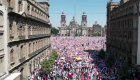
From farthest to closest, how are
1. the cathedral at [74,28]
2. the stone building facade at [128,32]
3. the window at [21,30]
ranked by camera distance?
Answer: the cathedral at [74,28] → the stone building facade at [128,32] → the window at [21,30]

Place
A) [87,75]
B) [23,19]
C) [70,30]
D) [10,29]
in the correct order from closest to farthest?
[10,29] < [23,19] < [87,75] < [70,30]

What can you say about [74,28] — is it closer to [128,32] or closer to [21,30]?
[128,32]

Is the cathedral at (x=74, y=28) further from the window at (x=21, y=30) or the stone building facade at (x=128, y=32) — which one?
the window at (x=21, y=30)

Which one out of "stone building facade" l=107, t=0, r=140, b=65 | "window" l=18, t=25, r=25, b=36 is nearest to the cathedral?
"stone building facade" l=107, t=0, r=140, b=65

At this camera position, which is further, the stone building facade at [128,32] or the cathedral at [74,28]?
the cathedral at [74,28]

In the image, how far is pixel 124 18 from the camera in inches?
1345

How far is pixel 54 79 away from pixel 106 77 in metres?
7.69

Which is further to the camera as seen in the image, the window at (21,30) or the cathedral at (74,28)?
the cathedral at (74,28)

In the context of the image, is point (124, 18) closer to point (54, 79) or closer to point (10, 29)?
point (54, 79)

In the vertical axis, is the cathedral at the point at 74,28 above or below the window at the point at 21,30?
above

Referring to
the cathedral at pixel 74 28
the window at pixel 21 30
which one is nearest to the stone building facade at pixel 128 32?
the window at pixel 21 30

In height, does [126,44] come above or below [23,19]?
below

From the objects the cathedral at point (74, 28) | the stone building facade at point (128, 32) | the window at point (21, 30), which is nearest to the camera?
the window at point (21, 30)

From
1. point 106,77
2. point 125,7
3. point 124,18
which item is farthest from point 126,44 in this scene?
point 106,77
